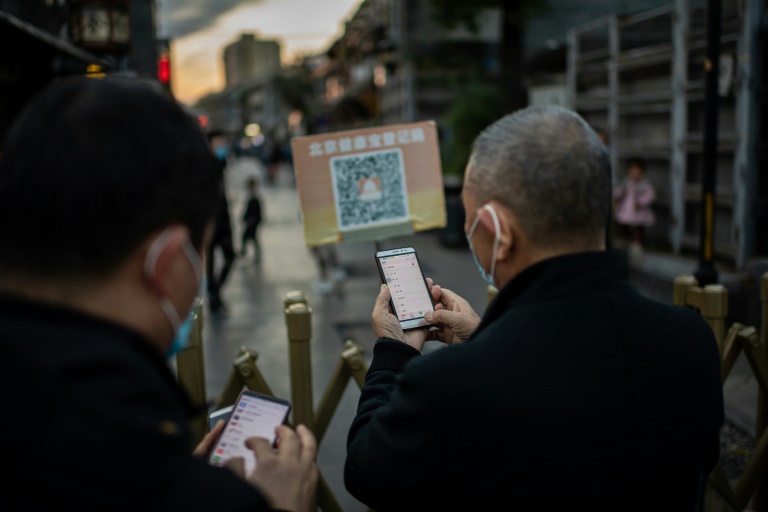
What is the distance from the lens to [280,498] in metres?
1.40

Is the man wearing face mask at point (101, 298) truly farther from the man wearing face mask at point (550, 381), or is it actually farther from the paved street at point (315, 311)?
the paved street at point (315, 311)

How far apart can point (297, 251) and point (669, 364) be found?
45.2 ft

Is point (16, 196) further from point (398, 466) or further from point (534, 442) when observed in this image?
point (534, 442)

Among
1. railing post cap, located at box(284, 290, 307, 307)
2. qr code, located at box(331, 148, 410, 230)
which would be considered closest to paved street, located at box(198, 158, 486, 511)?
railing post cap, located at box(284, 290, 307, 307)

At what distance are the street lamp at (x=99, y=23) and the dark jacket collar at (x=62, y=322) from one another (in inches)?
393

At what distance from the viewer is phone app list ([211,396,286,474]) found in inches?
61.5

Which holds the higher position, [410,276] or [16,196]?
[16,196]

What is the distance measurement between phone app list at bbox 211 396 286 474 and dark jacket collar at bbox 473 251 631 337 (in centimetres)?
56

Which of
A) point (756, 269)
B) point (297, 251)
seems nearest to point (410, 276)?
point (756, 269)

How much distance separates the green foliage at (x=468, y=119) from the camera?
16.4 meters

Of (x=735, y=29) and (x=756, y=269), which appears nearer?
(x=756, y=269)

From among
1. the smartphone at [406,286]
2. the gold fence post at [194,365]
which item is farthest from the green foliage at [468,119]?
the smartphone at [406,286]

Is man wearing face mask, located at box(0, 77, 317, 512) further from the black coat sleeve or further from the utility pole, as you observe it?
the utility pole

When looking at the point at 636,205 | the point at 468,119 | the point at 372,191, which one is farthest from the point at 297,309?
the point at 468,119
